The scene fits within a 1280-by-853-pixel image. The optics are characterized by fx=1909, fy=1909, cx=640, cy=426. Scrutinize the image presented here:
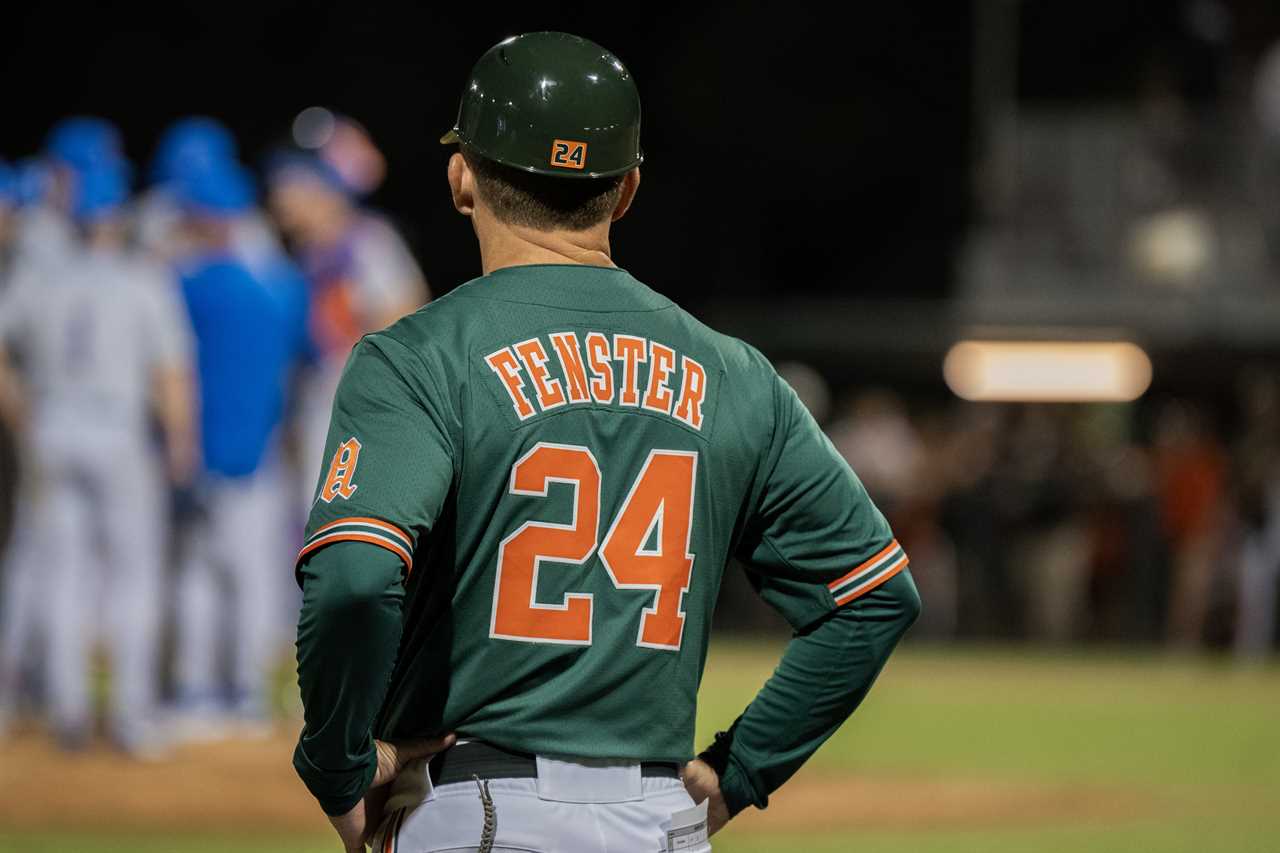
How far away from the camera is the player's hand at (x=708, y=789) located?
2.79 metres

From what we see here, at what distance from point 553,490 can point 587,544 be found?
0.09 m

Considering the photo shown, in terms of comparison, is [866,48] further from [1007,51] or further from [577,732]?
[577,732]

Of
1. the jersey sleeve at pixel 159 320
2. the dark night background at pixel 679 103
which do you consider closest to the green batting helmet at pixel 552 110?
the jersey sleeve at pixel 159 320

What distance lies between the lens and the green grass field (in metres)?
7.34

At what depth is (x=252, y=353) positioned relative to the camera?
9086mm

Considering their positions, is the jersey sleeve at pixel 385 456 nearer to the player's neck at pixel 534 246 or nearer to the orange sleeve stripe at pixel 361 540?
the orange sleeve stripe at pixel 361 540

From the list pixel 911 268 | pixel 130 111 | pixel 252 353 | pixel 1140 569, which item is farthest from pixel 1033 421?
pixel 252 353

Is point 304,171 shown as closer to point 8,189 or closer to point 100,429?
point 100,429

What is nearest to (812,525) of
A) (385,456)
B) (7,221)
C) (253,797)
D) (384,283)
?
(385,456)

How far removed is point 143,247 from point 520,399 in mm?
7984

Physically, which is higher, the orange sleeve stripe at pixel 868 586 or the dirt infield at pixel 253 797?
the orange sleeve stripe at pixel 868 586

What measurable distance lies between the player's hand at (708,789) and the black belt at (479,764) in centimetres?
32

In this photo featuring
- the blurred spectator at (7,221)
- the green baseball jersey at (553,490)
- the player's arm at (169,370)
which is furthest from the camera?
the blurred spectator at (7,221)

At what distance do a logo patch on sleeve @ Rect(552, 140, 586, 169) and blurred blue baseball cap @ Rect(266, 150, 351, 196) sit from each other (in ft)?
22.0
